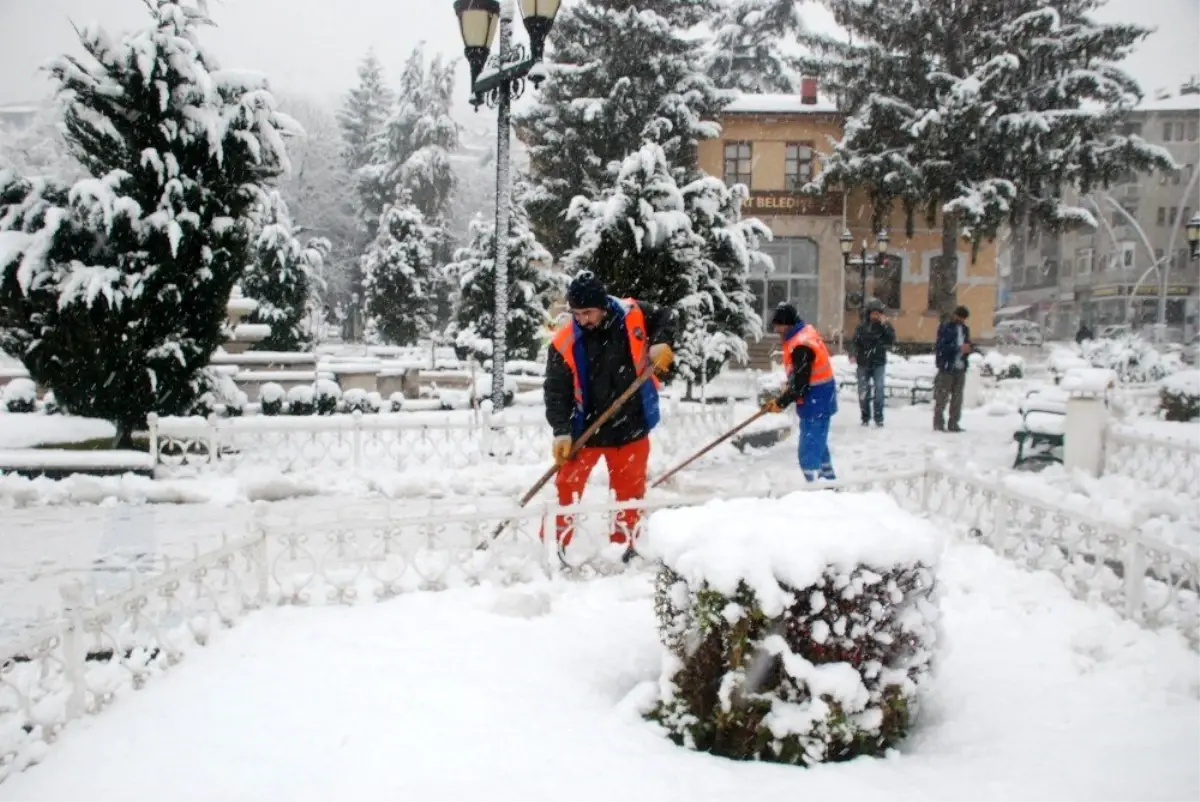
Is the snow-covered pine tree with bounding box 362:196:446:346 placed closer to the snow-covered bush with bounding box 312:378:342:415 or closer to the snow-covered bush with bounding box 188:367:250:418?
→ the snow-covered bush with bounding box 312:378:342:415

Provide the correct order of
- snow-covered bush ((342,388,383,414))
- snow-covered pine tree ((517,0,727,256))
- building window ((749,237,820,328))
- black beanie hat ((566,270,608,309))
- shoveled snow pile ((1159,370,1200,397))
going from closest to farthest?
black beanie hat ((566,270,608,309))
shoveled snow pile ((1159,370,1200,397))
snow-covered bush ((342,388,383,414))
snow-covered pine tree ((517,0,727,256))
building window ((749,237,820,328))

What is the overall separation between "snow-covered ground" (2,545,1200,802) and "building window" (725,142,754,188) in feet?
82.6

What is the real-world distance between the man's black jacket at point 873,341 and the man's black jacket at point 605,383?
707 cm

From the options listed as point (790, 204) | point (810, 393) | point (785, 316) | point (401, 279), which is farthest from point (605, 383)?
point (401, 279)

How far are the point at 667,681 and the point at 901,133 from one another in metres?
24.9

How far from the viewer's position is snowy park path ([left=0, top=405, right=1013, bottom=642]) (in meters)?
5.35

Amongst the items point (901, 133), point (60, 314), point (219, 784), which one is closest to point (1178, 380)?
point (219, 784)

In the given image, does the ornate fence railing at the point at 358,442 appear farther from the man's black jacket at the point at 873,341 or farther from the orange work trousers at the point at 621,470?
the orange work trousers at the point at 621,470

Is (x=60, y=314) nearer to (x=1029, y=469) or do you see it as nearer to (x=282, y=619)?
(x=282, y=619)

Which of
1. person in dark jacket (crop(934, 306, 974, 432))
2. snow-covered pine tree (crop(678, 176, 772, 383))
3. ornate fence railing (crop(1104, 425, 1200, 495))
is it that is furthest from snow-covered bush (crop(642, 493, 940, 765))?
snow-covered pine tree (crop(678, 176, 772, 383))

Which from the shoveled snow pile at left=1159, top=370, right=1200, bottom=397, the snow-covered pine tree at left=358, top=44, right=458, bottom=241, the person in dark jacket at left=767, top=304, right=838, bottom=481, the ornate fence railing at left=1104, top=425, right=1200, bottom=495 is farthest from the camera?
the snow-covered pine tree at left=358, top=44, right=458, bottom=241

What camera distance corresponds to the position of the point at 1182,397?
10820mm

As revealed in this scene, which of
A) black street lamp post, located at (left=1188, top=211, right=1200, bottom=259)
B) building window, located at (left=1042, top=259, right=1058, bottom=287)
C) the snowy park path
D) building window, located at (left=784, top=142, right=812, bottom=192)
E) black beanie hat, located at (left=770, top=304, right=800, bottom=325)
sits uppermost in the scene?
building window, located at (left=784, top=142, right=812, bottom=192)

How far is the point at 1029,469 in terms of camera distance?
29.0ft
